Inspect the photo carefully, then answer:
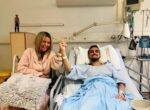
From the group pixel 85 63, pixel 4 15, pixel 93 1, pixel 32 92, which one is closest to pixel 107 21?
pixel 93 1

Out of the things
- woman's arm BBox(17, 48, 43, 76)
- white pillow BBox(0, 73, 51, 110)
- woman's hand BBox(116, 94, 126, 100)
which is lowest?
woman's hand BBox(116, 94, 126, 100)

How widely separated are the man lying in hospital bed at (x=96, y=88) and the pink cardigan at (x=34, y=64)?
0.77 ft

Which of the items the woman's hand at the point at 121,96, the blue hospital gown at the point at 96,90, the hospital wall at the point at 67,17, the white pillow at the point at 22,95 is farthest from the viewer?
the hospital wall at the point at 67,17

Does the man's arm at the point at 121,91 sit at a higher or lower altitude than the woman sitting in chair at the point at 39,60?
lower

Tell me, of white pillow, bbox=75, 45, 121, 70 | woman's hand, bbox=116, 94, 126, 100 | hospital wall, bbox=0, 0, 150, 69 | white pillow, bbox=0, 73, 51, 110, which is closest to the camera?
white pillow, bbox=0, 73, 51, 110

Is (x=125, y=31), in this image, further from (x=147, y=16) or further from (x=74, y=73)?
(x=74, y=73)

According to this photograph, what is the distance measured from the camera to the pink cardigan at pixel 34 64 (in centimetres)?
268

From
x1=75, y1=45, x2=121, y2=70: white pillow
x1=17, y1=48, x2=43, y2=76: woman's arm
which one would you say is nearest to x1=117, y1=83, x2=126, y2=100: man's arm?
x1=75, y1=45, x2=121, y2=70: white pillow

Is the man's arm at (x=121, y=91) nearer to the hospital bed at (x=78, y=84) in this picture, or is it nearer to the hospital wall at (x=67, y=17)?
the hospital bed at (x=78, y=84)

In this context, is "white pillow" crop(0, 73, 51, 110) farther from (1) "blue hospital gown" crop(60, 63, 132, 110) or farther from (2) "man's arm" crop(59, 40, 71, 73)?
(2) "man's arm" crop(59, 40, 71, 73)

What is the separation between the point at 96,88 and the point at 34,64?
82 centimetres

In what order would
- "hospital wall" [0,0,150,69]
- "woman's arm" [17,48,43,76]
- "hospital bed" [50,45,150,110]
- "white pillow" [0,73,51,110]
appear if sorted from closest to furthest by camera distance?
"white pillow" [0,73,51,110] → "hospital bed" [50,45,150,110] → "woman's arm" [17,48,43,76] → "hospital wall" [0,0,150,69]

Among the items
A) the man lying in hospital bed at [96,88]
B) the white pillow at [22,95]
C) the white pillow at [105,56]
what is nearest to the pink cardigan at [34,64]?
the man lying in hospital bed at [96,88]

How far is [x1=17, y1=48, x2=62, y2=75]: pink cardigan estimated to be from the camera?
2.68 m
